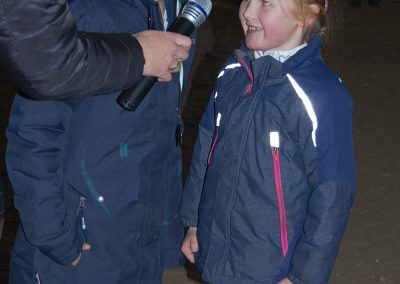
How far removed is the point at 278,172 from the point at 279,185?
0.04 meters

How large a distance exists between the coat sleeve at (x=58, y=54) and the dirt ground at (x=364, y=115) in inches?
31.3

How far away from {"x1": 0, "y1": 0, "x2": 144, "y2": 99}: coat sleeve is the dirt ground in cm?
80

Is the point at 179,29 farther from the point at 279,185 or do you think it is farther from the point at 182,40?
the point at 279,185

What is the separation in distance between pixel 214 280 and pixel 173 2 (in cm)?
90

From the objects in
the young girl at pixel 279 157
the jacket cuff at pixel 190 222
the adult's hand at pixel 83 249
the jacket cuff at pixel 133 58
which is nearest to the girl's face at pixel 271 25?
the young girl at pixel 279 157

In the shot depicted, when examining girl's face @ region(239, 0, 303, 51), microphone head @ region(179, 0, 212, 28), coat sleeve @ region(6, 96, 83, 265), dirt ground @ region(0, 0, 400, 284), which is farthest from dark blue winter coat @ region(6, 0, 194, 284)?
dirt ground @ region(0, 0, 400, 284)

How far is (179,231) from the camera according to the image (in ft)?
8.86

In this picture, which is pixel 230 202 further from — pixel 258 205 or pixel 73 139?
pixel 73 139

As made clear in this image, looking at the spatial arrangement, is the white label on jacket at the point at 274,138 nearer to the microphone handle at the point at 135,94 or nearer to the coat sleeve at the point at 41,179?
the microphone handle at the point at 135,94

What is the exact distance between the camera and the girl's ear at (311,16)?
239cm

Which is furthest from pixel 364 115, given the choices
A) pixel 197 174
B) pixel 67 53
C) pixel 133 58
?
pixel 67 53

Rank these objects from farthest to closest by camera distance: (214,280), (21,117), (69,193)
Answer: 1. (214,280)
2. (69,193)
3. (21,117)

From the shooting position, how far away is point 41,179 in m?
2.21

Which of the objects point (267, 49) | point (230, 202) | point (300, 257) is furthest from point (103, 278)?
point (267, 49)
